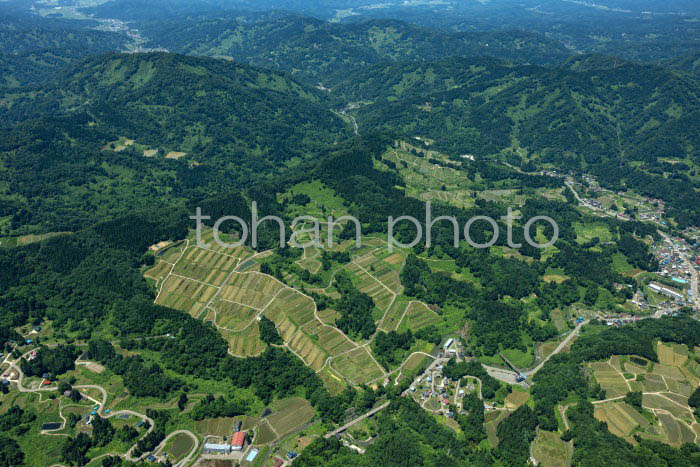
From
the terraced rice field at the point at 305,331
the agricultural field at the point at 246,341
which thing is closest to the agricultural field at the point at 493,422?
the terraced rice field at the point at 305,331

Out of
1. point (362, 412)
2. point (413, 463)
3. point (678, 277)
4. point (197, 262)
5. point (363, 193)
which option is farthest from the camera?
point (363, 193)

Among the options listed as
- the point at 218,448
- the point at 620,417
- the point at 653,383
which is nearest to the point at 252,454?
the point at 218,448

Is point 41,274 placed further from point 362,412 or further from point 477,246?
point 477,246

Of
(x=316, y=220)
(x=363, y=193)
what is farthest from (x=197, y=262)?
(x=363, y=193)

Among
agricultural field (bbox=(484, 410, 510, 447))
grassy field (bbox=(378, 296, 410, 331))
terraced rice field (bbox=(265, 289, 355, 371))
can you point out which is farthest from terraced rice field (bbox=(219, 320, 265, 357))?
agricultural field (bbox=(484, 410, 510, 447))

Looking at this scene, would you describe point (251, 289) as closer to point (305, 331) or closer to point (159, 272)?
point (305, 331)

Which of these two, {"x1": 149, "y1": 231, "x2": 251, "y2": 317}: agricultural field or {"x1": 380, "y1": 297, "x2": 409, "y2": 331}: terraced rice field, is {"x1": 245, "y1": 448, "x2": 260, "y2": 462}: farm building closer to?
{"x1": 380, "y1": 297, "x2": 409, "y2": 331}: terraced rice field

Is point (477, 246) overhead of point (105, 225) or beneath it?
beneath
